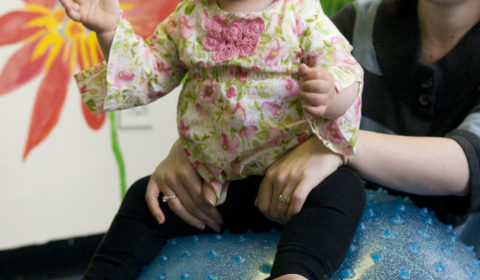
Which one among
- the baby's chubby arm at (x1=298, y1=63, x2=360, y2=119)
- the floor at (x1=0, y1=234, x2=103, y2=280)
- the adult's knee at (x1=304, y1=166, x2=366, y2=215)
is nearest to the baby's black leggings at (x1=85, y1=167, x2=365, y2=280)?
the adult's knee at (x1=304, y1=166, x2=366, y2=215)

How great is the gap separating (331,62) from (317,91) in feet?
0.26

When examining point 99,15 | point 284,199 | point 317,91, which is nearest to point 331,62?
point 317,91

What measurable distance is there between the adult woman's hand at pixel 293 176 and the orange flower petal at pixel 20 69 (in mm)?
1065

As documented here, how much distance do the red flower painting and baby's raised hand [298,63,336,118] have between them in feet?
3.85

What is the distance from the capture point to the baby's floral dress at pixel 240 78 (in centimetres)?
68

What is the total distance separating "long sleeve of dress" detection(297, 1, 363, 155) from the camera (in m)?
0.65

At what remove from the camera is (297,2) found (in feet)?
2.32

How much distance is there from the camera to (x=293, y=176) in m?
0.70

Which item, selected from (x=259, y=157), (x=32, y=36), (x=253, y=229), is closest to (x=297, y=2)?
(x=259, y=157)

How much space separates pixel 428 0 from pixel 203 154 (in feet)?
1.50

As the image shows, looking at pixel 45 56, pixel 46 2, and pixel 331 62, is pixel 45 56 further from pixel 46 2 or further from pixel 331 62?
pixel 331 62

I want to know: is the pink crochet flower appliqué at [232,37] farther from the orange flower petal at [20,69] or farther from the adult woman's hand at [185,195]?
the orange flower petal at [20,69]

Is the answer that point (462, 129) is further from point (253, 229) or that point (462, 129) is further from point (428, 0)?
point (253, 229)

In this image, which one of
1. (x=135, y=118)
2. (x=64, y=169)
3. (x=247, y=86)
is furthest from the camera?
(x=135, y=118)
